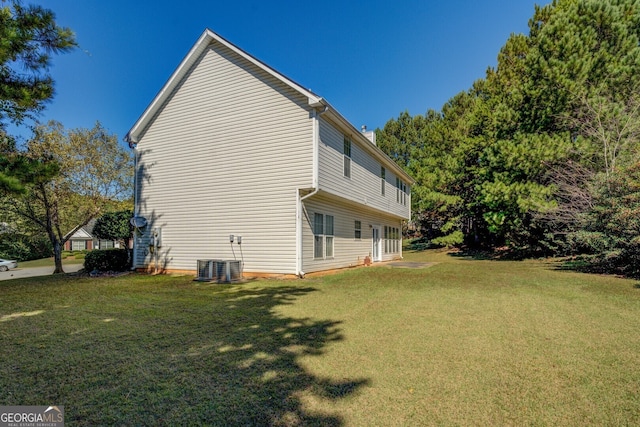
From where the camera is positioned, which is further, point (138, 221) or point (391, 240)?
point (391, 240)

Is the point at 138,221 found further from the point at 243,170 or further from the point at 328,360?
the point at 328,360

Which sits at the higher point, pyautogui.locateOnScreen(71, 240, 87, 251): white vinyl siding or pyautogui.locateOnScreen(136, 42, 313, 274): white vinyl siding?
pyautogui.locateOnScreen(136, 42, 313, 274): white vinyl siding

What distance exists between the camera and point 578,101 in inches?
527

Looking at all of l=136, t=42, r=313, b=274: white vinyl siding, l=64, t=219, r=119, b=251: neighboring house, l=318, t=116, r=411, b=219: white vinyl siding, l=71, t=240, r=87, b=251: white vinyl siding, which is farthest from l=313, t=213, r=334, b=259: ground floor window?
l=71, t=240, r=87, b=251: white vinyl siding

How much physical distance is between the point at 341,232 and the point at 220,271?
5113 mm

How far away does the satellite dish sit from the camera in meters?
12.3

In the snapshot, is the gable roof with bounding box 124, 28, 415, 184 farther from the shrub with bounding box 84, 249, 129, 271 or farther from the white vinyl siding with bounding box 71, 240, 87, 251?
the white vinyl siding with bounding box 71, 240, 87, 251

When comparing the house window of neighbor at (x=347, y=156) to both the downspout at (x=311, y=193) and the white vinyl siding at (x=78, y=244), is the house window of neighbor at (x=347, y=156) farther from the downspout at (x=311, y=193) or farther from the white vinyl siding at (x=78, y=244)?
the white vinyl siding at (x=78, y=244)

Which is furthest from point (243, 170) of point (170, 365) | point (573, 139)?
point (573, 139)

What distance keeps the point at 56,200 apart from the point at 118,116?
7.30 metres

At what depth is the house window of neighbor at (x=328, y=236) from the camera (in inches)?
452

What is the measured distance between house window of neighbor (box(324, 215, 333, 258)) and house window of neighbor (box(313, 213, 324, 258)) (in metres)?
0.31

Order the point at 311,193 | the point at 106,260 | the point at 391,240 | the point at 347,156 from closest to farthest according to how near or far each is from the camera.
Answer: the point at 311,193 < the point at 347,156 < the point at 106,260 < the point at 391,240

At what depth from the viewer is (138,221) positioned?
1232cm
